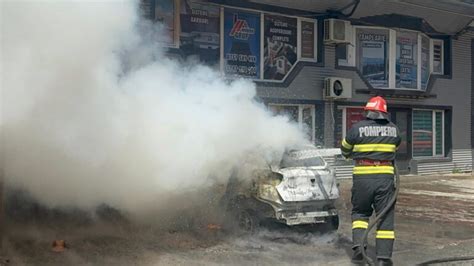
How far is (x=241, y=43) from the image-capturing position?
14.6 metres

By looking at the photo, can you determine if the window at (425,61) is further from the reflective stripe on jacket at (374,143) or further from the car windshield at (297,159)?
the reflective stripe on jacket at (374,143)

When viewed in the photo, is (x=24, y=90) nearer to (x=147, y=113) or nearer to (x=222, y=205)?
(x=147, y=113)

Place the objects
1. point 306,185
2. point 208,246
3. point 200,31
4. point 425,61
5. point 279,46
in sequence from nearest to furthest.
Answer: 1. point 208,246
2. point 306,185
3. point 200,31
4. point 279,46
5. point 425,61

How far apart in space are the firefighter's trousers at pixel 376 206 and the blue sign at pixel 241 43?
7.79 meters

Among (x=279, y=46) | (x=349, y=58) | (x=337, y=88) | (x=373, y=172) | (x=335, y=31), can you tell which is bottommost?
(x=373, y=172)

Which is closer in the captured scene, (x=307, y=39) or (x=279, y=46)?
(x=279, y=46)

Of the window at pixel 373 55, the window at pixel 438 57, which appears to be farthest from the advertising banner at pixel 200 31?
the window at pixel 438 57

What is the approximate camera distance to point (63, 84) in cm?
605

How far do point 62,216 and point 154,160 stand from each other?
4.24ft

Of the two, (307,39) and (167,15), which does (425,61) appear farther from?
(167,15)

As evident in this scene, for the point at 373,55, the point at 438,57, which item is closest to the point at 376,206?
the point at 373,55

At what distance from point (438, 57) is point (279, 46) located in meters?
6.87

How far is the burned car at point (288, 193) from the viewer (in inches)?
298

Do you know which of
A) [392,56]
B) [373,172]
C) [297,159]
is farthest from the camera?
[392,56]
